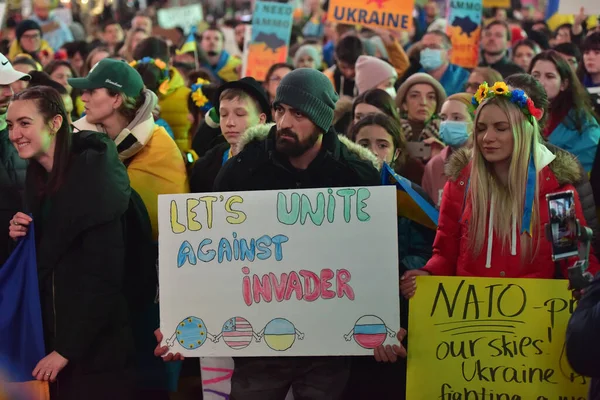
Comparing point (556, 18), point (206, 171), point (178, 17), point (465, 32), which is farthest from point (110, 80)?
point (556, 18)

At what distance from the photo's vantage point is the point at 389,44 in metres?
10.5

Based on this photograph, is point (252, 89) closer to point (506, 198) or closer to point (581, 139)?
point (506, 198)

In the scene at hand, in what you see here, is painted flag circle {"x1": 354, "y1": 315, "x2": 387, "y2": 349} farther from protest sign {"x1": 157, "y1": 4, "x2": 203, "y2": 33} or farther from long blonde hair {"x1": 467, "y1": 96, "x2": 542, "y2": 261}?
protest sign {"x1": 157, "y1": 4, "x2": 203, "y2": 33}

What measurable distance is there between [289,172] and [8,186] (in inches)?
70.6

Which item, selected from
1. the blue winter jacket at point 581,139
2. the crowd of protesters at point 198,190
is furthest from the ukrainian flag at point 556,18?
the crowd of protesters at point 198,190

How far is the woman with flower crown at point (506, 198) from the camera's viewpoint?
4.07m

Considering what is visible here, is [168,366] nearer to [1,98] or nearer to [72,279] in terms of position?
[72,279]

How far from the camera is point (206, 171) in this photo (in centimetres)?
550

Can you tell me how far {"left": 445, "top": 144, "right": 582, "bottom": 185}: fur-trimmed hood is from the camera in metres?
4.15

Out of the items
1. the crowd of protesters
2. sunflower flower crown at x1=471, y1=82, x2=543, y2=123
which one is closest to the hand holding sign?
the crowd of protesters

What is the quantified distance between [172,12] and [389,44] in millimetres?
6088

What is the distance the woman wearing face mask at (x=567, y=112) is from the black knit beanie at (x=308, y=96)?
8.80ft

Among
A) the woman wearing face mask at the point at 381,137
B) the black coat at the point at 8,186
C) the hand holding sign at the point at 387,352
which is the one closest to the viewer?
the hand holding sign at the point at 387,352

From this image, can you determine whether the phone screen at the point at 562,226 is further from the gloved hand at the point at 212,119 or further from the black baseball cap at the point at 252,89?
the gloved hand at the point at 212,119
